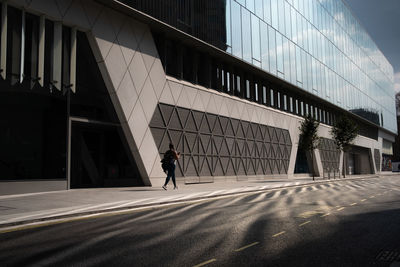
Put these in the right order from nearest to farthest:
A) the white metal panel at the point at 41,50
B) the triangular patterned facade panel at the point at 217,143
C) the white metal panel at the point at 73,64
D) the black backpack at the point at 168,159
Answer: the white metal panel at the point at 41,50, the white metal panel at the point at 73,64, the black backpack at the point at 168,159, the triangular patterned facade panel at the point at 217,143

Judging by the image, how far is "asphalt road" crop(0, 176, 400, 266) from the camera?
16.3 feet

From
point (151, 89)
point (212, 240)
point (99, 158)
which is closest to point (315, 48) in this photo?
point (151, 89)

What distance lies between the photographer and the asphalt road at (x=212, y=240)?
195 inches

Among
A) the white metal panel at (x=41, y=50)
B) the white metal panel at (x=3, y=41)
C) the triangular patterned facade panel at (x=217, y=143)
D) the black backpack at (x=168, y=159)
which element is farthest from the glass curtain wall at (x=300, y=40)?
the black backpack at (x=168, y=159)

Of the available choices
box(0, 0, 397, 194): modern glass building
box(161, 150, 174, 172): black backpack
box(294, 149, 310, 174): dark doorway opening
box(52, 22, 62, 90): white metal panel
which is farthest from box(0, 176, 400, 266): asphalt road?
box(294, 149, 310, 174): dark doorway opening

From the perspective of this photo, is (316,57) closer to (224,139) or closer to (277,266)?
(224,139)

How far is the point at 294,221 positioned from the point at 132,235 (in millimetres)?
3629

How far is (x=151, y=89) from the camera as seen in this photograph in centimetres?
1977

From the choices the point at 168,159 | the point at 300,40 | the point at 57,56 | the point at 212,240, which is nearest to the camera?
the point at 212,240

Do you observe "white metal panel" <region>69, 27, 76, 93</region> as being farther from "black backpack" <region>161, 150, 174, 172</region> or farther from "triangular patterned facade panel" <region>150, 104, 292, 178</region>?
"triangular patterned facade panel" <region>150, 104, 292, 178</region>

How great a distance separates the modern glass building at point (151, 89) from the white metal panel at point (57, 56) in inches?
1.7

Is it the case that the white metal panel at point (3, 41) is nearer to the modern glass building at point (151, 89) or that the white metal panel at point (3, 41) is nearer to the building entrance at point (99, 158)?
the modern glass building at point (151, 89)

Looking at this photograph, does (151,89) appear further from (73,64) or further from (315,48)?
(315,48)

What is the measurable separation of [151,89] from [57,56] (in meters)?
5.68
